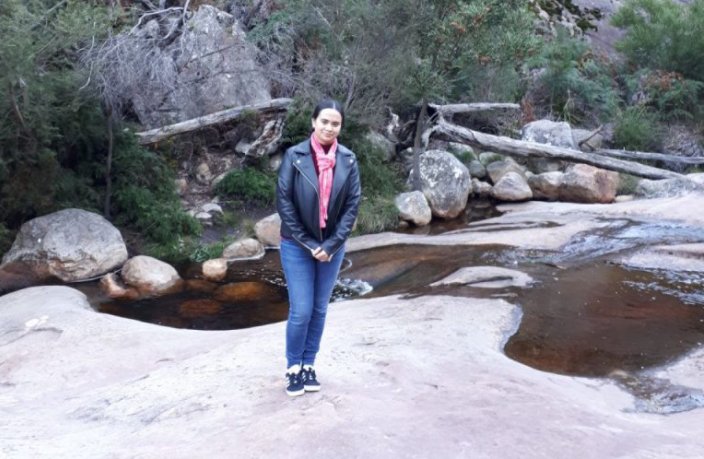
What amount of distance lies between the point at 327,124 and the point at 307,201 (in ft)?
1.43

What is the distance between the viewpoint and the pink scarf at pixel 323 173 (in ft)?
12.4

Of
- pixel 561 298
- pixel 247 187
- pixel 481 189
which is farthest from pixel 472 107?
pixel 561 298

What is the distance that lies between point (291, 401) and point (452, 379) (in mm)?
1090

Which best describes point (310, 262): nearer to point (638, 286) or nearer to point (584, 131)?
point (638, 286)

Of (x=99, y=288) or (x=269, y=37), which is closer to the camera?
(x=99, y=288)

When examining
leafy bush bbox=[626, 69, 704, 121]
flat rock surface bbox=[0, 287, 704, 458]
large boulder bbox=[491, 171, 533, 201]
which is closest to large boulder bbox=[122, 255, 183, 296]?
flat rock surface bbox=[0, 287, 704, 458]

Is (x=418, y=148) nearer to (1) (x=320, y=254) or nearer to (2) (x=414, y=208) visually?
(2) (x=414, y=208)

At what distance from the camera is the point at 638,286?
780 cm

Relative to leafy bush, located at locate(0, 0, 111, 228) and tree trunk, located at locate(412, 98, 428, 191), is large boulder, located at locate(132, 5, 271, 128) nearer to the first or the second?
leafy bush, located at locate(0, 0, 111, 228)

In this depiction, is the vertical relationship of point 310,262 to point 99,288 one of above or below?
above

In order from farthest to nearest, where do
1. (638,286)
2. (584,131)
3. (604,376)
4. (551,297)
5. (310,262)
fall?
(584,131), (638,286), (551,297), (604,376), (310,262)

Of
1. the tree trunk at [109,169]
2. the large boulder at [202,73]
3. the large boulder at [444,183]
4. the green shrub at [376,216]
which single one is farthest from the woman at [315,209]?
the large boulder at [444,183]

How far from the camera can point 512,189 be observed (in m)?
13.4

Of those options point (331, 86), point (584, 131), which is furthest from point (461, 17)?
point (584, 131)
